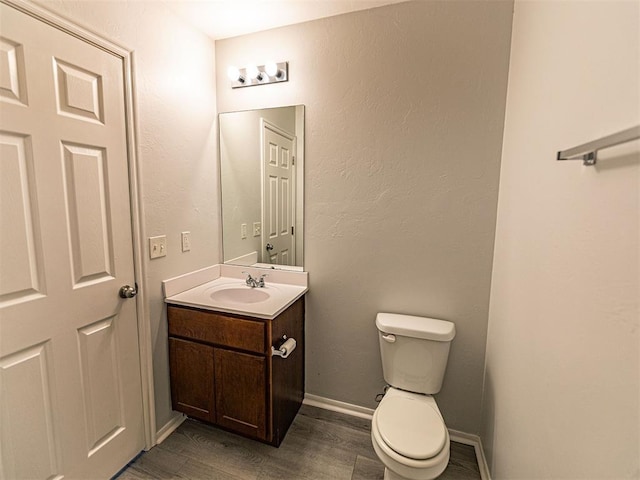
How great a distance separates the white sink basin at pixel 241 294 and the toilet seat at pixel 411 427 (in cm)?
96

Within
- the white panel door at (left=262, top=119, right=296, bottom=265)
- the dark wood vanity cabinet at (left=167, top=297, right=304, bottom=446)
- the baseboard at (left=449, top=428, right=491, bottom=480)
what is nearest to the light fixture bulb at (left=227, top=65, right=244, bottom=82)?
the white panel door at (left=262, top=119, right=296, bottom=265)

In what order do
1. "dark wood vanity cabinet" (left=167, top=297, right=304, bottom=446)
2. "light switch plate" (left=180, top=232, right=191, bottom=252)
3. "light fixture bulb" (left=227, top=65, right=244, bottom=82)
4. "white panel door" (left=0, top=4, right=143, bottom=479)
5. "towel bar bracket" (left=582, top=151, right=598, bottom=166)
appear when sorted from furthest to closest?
"light fixture bulb" (left=227, top=65, right=244, bottom=82), "light switch plate" (left=180, top=232, right=191, bottom=252), "dark wood vanity cabinet" (left=167, top=297, right=304, bottom=446), "white panel door" (left=0, top=4, right=143, bottom=479), "towel bar bracket" (left=582, top=151, right=598, bottom=166)

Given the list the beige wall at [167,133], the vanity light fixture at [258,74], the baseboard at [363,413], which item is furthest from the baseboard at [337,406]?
the vanity light fixture at [258,74]

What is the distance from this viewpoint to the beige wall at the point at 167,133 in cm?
143

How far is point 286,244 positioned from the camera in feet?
6.53

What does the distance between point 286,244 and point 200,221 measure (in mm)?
587

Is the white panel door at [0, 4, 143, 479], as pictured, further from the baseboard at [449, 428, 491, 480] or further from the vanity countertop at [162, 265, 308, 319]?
the baseboard at [449, 428, 491, 480]

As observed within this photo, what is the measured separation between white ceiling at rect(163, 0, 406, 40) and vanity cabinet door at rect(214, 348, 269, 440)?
189 centimetres

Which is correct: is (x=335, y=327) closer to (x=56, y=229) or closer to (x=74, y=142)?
(x=56, y=229)

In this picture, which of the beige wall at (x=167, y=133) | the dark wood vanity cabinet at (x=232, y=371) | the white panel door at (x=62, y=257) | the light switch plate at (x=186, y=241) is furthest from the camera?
the light switch plate at (x=186, y=241)

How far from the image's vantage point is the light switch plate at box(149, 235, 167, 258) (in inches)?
61.9

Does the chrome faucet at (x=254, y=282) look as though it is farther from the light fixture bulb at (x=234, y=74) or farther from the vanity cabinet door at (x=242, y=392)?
the light fixture bulb at (x=234, y=74)

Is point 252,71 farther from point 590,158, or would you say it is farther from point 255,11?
point 590,158

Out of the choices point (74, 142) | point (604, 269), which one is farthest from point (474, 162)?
point (74, 142)
